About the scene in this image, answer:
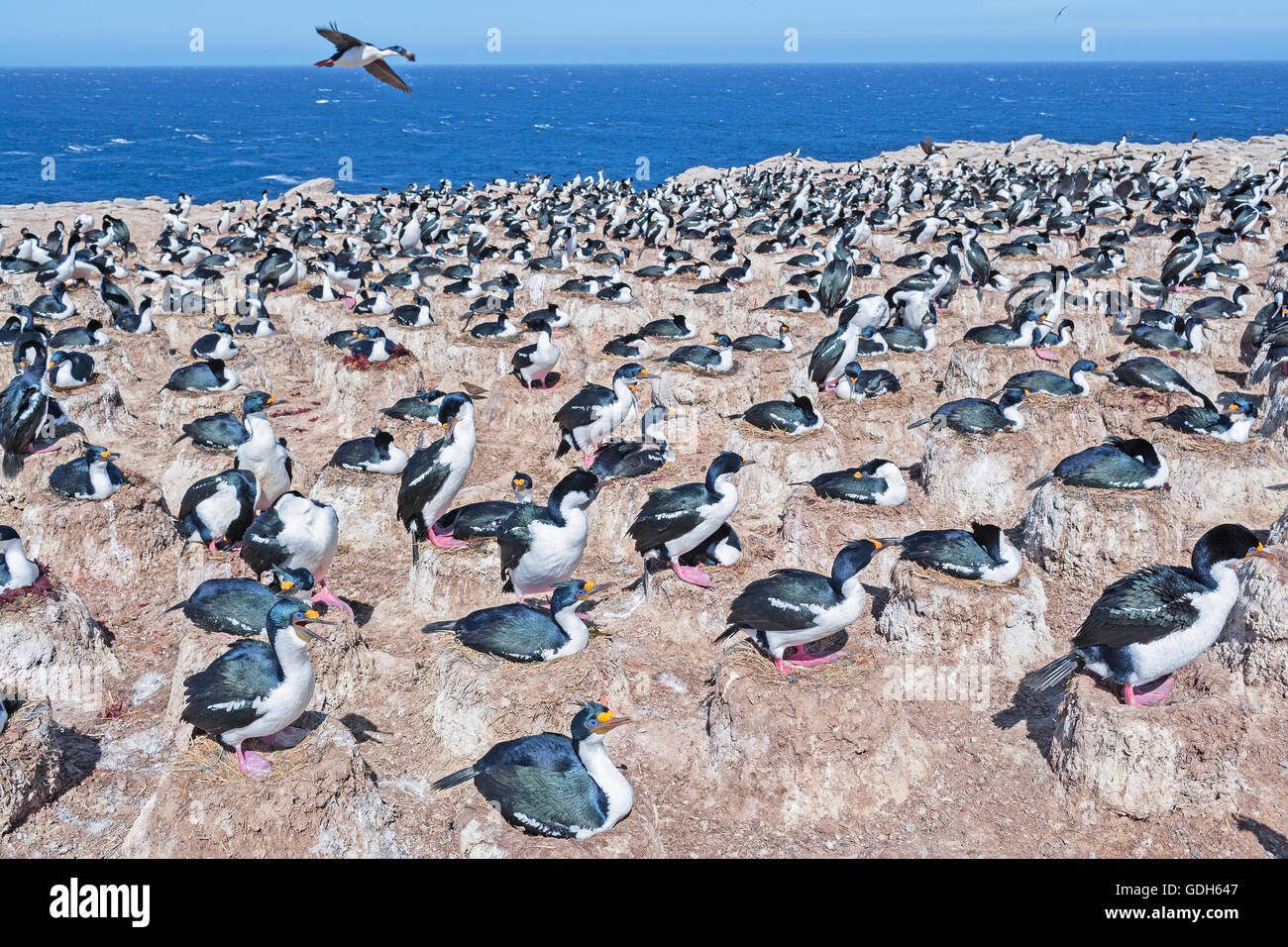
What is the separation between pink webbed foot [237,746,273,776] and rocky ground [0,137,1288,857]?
84mm

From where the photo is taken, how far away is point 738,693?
8.32 m

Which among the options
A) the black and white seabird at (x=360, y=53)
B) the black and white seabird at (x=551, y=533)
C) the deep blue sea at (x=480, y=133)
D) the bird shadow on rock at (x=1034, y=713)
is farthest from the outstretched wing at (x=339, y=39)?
the deep blue sea at (x=480, y=133)

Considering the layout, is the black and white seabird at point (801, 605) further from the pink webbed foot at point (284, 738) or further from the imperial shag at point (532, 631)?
the pink webbed foot at point (284, 738)

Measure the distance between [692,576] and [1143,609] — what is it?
14.4ft

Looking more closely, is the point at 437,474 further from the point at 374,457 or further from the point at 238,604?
the point at 238,604

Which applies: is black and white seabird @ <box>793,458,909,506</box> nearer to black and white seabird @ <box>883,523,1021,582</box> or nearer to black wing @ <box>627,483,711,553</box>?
black and white seabird @ <box>883,523,1021,582</box>

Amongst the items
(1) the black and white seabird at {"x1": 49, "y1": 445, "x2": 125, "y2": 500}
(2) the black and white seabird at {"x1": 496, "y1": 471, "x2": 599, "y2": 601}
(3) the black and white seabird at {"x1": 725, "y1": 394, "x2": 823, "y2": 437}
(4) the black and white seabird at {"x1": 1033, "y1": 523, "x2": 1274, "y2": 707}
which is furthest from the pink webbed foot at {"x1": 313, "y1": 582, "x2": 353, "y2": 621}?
(4) the black and white seabird at {"x1": 1033, "y1": 523, "x2": 1274, "y2": 707}

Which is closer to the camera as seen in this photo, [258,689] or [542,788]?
[542,788]

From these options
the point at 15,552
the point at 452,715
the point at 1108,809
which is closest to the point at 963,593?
the point at 1108,809

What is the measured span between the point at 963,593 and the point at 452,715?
511 centimetres

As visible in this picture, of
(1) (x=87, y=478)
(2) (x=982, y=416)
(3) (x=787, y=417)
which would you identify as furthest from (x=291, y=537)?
(2) (x=982, y=416)

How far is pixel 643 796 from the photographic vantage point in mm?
8586

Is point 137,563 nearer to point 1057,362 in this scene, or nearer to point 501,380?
point 501,380

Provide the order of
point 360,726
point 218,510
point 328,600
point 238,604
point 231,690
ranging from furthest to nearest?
point 218,510, point 328,600, point 360,726, point 238,604, point 231,690
